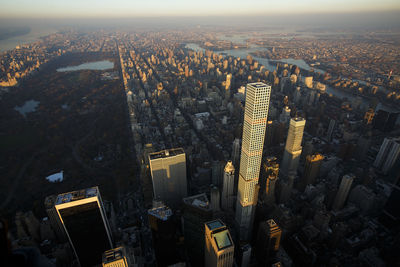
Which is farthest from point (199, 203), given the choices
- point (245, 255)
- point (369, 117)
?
point (369, 117)

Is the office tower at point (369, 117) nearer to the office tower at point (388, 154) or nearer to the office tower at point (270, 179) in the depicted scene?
the office tower at point (388, 154)

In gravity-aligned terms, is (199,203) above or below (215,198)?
above

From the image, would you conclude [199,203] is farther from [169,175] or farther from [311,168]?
[311,168]

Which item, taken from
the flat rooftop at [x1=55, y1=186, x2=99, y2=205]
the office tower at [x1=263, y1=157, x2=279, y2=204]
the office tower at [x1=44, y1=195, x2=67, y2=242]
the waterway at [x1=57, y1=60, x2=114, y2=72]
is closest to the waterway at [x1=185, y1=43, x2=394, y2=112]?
the office tower at [x1=263, y1=157, x2=279, y2=204]

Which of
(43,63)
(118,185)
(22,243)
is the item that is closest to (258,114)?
(118,185)

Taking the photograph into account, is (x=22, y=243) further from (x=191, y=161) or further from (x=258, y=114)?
(x=258, y=114)

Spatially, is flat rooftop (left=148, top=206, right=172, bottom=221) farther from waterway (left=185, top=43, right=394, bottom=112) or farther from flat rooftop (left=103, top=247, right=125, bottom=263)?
waterway (left=185, top=43, right=394, bottom=112)

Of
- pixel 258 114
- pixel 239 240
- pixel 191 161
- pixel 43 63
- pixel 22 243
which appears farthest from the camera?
pixel 43 63

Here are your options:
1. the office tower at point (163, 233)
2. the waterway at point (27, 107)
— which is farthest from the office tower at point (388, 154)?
the waterway at point (27, 107)
